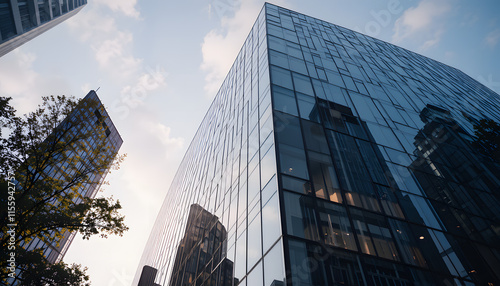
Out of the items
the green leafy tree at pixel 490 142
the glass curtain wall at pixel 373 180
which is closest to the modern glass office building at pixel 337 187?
the glass curtain wall at pixel 373 180

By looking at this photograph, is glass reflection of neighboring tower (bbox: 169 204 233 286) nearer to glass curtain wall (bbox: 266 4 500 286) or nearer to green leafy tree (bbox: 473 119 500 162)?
glass curtain wall (bbox: 266 4 500 286)

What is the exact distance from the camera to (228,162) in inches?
760

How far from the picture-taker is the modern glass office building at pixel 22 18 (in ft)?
134

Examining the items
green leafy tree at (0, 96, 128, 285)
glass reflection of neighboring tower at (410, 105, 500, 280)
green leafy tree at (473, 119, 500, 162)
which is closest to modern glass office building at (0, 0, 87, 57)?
green leafy tree at (0, 96, 128, 285)

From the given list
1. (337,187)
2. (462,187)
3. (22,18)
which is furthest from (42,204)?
(22,18)

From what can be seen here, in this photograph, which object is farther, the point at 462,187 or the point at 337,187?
the point at 462,187

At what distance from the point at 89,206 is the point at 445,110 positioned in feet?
91.8

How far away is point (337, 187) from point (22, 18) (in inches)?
2440

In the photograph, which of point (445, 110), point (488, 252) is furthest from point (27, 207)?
point (445, 110)

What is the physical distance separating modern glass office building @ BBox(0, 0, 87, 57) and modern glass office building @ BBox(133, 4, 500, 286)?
45.2m

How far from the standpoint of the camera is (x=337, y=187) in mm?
11117

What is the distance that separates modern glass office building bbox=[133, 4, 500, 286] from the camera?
30.0ft

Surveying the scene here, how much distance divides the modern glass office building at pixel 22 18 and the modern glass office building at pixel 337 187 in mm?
45188

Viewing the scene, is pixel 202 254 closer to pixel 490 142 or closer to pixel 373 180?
pixel 373 180
